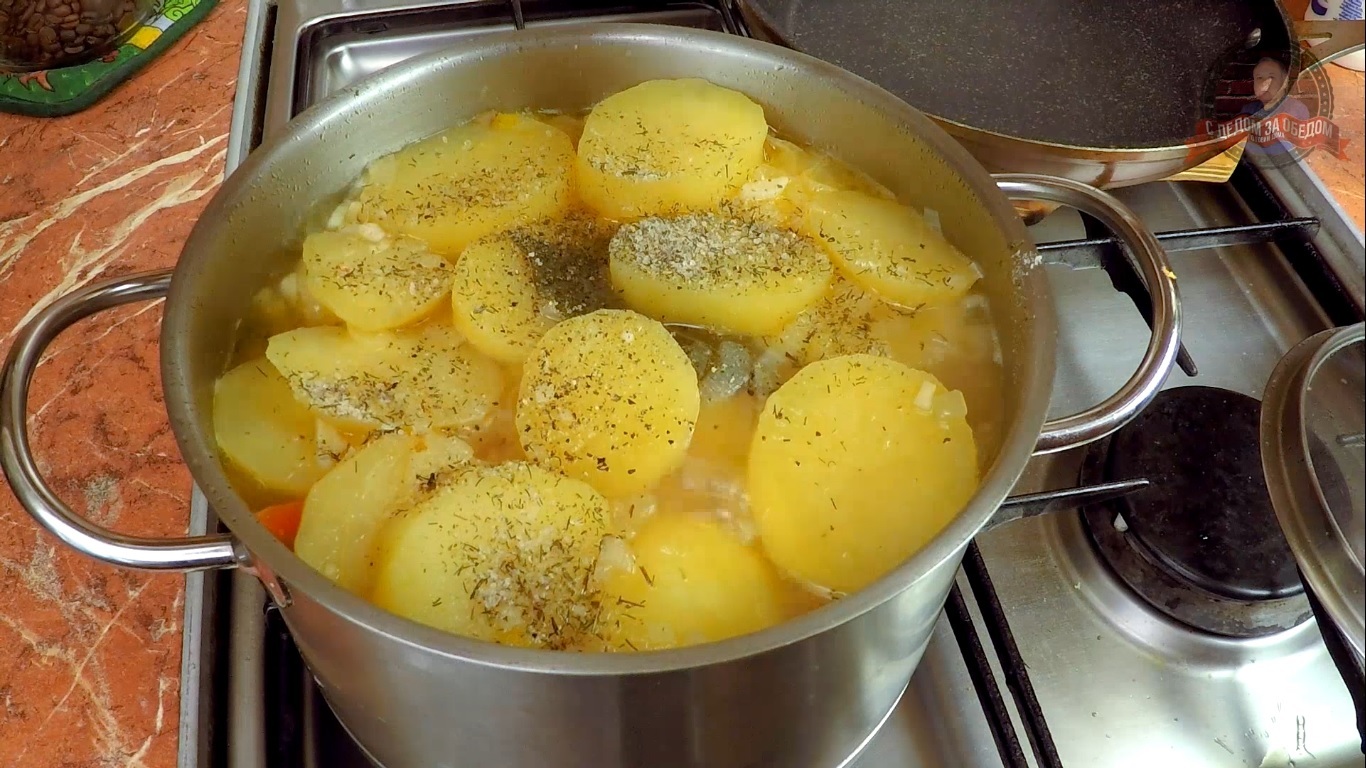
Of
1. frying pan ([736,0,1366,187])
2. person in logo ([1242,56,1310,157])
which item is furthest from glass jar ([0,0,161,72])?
person in logo ([1242,56,1310,157])

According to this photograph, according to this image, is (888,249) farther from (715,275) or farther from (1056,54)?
(1056,54)

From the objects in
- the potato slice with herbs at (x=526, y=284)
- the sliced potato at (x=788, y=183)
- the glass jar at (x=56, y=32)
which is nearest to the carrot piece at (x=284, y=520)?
the potato slice with herbs at (x=526, y=284)

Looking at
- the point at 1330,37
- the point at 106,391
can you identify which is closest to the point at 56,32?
the point at 106,391

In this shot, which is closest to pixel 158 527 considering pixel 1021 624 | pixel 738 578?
pixel 738 578

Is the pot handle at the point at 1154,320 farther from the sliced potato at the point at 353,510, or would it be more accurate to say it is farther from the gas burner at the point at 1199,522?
the sliced potato at the point at 353,510

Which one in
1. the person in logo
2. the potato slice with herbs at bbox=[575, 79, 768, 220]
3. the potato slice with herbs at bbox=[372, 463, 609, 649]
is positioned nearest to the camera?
the potato slice with herbs at bbox=[372, 463, 609, 649]

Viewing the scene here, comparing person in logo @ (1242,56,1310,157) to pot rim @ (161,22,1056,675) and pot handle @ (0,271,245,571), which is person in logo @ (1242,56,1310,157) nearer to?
pot rim @ (161,22,1056,675)

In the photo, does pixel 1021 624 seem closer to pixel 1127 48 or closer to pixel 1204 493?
pixel 1204 493
